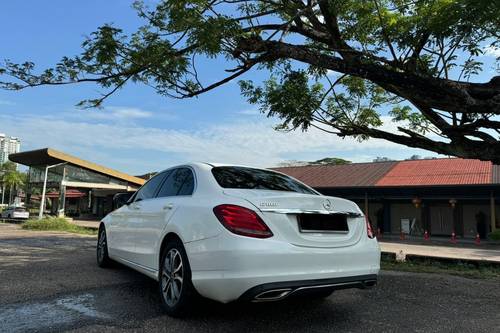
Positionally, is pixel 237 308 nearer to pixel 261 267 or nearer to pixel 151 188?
pixel 261 267

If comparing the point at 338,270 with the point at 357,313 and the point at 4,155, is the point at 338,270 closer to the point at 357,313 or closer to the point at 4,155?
the point at 357,313

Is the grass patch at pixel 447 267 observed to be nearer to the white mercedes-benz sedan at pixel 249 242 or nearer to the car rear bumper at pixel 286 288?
the white mercedes-benz sedan at pixel 249 242

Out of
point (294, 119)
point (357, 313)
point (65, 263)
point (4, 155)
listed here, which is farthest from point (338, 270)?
point (4, 155)

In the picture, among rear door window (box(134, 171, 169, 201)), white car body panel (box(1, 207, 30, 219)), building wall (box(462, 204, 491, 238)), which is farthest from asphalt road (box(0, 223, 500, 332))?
white car body panel (box(1, 207, 30, 219))

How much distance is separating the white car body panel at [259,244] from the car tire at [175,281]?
13 centimetres

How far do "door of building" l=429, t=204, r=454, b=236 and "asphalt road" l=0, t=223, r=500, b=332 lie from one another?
2580cm

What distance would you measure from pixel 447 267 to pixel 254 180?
18.3ft

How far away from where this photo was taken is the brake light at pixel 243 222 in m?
3.58

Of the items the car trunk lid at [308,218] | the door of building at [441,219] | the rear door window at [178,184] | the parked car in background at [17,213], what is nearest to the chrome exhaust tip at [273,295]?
the car trunk lid at [308,218]

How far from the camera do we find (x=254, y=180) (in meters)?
4.74

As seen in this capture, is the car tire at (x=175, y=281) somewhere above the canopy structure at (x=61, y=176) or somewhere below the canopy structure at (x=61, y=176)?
below

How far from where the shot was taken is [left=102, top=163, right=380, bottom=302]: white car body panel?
137 inches

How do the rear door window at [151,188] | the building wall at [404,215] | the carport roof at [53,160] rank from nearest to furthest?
the rear door window at [151,188], the building wall at [404,215], the carport roof at [53,160]

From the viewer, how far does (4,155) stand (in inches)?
4542
